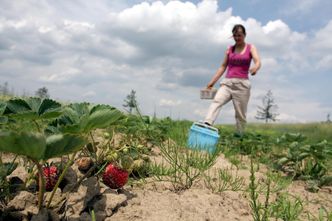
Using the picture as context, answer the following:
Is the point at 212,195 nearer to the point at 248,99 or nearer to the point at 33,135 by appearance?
the point at 33,135

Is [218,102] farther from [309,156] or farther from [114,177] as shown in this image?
[114,177]

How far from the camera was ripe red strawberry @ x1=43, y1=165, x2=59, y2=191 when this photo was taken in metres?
1.69

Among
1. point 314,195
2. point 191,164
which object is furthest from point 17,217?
point 314,195

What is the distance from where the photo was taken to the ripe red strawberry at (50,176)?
1693 mm

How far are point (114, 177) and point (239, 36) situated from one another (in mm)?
4337

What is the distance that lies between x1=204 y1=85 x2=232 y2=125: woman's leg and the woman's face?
714 millimetres

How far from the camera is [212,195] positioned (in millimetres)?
1959

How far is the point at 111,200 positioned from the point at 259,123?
18.9 metres

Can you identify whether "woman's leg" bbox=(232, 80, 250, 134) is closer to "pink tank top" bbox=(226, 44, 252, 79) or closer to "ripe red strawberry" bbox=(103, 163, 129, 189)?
"pink tank top" bbox=(226, 44, 252, 79)

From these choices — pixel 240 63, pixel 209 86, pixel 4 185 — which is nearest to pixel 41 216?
pixel 4 185

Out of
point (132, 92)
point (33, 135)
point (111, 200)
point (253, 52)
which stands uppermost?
point (253, 52)

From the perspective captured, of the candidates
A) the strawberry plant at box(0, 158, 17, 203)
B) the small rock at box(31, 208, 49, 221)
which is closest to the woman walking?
the strawberry plant at box(0, 158, 17, 203)

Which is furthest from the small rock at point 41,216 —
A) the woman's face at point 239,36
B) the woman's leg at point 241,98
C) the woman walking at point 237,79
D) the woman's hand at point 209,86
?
the woman's hand at point 209,86

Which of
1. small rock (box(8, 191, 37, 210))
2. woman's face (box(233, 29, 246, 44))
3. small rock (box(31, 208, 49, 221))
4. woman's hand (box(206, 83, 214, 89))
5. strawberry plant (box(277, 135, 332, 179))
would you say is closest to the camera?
small rock (box(31, 208, 49, 221))
